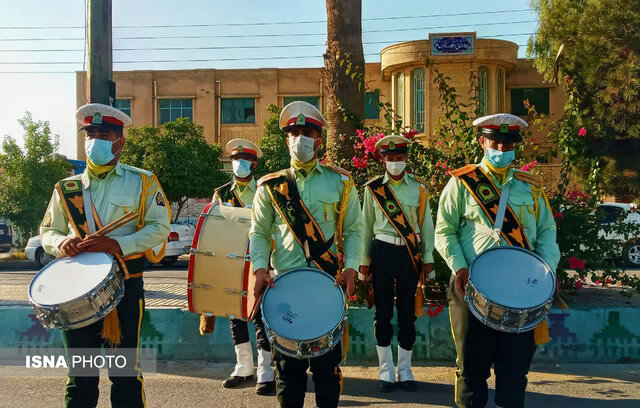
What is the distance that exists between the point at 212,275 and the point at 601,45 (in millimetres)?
20482

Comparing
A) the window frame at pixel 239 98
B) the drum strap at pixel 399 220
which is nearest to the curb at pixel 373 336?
the drum strap at pixel 399 220

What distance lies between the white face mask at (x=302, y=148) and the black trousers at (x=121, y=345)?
4.23 ft

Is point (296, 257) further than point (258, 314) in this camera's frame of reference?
No

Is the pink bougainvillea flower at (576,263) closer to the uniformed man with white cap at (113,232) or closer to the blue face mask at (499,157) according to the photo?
the blue face mask at (499,157)

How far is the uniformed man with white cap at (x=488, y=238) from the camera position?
379 centimetres

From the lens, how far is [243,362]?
572 centimetres

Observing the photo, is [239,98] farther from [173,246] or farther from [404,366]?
[404,366]

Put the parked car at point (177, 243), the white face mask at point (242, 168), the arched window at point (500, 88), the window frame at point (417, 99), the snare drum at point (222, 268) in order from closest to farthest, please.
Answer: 1. the snare drum at point (222, 268)
2. the white face mask at point (242, 168)
3. the parked car at point (177, 243)
4. the window frame at point (417, 99)
5. the arched window at point (500, 88)

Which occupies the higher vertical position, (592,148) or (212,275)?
(592,148)

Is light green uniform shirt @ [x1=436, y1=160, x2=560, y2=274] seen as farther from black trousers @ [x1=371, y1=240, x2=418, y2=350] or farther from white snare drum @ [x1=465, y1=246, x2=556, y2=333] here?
black trousers @ [x1=371, y1=240, x2=418, y2=350]

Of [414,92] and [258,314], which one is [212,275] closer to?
[258,314]

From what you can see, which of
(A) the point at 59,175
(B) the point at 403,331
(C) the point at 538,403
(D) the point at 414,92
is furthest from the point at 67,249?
(D) the point at 414,92

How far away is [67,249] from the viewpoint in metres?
3.78

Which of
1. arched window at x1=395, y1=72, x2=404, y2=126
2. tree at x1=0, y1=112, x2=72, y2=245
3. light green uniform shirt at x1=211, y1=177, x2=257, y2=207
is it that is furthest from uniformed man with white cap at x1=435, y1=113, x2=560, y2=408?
arched window at x1=395, y1=72, x2=404, y2=126
